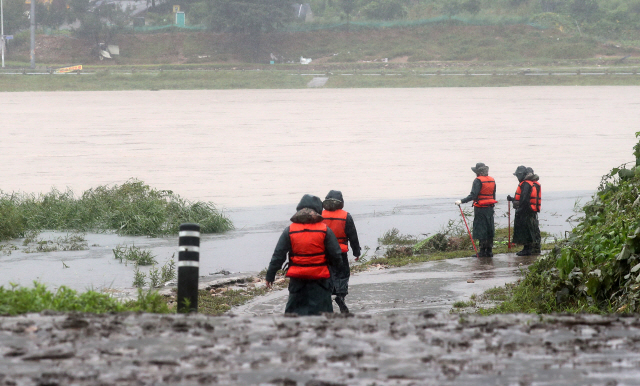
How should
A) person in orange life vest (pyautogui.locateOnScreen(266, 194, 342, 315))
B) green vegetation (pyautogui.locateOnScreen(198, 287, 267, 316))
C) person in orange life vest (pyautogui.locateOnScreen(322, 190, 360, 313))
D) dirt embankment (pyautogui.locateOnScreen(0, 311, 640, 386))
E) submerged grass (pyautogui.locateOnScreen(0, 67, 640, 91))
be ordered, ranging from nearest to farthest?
dirt embankment (pyautogui.locateOnScreen(0, 311, 640, 386)), person in orange life vest (pyautogui.locateOnScreen(266, 194, 342, 315)), person in orange life vest (pyautogui.locateOnScreen(322, 190, 360, 313)), green vegetation (pyautogui.locateOnScreen(198, 287, 267, 316)), submerged grass (pyautogui.locateOnScreen(0, 67, 640, 91))

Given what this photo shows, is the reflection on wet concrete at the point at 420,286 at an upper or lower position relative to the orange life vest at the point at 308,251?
lower

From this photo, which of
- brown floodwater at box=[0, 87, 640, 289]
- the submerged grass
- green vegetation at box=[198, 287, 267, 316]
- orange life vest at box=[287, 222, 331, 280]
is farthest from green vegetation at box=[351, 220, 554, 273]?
the submerged grass

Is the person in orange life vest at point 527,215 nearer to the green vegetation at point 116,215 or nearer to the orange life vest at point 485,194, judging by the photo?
the orange life vest at point 485,194

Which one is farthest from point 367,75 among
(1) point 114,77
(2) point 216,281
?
(2) point 216,281

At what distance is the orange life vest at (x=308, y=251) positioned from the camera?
793 cm

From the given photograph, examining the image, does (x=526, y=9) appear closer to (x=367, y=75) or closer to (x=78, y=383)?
(x=367, y=75)

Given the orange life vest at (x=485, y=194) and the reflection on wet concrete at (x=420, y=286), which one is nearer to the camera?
the reflection on wet concrete at (x=420, y=286)

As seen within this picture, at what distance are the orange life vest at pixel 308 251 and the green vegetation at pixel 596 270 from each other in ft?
6.92

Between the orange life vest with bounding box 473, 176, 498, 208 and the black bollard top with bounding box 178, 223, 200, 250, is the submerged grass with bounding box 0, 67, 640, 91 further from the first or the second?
the black bollard top with bounding box 178, 223, 200, 250

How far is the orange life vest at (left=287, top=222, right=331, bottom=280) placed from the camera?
7.93 meters

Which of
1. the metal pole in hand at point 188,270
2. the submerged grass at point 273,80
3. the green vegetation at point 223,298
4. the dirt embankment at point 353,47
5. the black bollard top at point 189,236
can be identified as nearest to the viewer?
the metal pole in hand at point 188,270

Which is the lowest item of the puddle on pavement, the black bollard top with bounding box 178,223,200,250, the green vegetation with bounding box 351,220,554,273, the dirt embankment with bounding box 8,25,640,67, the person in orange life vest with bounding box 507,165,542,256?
the puddle on pavement

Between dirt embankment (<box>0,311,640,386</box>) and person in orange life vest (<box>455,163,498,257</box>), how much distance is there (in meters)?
8.61

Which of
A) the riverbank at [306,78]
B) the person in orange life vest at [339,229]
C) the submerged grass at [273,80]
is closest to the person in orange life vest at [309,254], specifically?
the person in orange life vest at [339,229]
